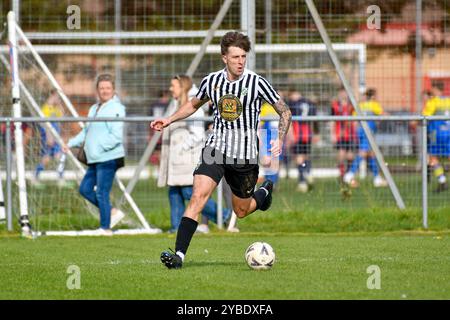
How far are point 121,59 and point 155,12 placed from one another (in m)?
1.98

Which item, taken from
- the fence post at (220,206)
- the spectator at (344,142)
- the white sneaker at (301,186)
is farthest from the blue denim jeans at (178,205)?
the spectator at (344,142)

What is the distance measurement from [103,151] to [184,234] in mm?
4787

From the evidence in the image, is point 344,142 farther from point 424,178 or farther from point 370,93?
point 370,93

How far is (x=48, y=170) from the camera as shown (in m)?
17.2

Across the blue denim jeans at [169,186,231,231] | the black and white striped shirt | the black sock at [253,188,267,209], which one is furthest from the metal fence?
the black and white striped shirt

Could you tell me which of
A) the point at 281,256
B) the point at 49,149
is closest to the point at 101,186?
the point at 49,149

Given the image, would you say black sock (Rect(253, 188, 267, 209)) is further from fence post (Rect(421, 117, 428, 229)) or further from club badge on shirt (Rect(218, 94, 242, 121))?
fence post (Rect(421, 117, 428, 229))

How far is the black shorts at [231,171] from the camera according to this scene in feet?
34.6

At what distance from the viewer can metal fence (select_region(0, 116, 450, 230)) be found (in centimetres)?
1533

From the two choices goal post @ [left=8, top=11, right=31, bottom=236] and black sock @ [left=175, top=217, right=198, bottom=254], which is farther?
goal post @ [left=8, top=11, right=31, bottom=236]

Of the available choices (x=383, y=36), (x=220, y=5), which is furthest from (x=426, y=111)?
(x=220, y=5)

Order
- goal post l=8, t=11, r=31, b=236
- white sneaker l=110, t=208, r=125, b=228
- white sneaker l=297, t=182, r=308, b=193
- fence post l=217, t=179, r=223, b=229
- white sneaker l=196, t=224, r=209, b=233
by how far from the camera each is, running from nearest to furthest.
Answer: goal post l=8, t=11, r=31, b=236
white sneaker l=196, t=224, r=209, b=233
fence post l=217, t=179, r=223, b=229
white sneaker l=110, t=208, r=125, b=228
white sneaker l=297, t=182, r=308, b=193

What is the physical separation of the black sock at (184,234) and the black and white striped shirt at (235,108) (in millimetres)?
749

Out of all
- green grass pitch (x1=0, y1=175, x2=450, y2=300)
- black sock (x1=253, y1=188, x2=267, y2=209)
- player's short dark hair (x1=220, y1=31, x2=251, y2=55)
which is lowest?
green grass pitch (x1=0, y1=175, x2=450, y2=300)
